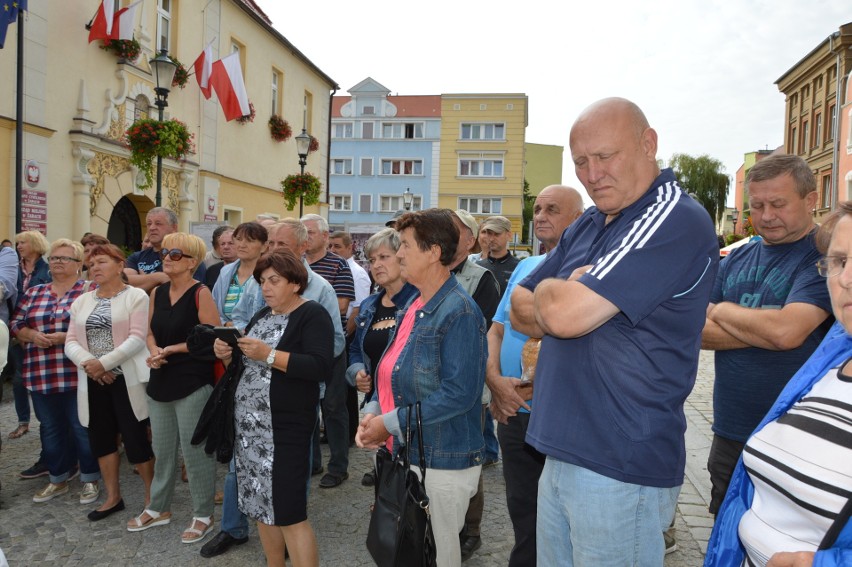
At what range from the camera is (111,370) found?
176 inches

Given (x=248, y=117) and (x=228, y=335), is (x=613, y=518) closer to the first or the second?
(x=228, y=335)

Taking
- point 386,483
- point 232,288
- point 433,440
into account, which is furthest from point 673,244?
point 232,288

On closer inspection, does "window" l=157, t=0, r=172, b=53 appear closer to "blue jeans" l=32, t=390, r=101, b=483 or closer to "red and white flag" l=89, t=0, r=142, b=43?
"red and white flag" l=89, t=0, r=142, b=43

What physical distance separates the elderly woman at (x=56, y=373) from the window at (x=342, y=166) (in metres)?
39.8

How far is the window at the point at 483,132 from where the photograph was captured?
1679 inches

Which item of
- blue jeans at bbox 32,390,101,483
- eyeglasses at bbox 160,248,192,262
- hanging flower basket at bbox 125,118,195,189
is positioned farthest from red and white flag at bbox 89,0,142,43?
eyeglasses at bbox 160,248,192,262

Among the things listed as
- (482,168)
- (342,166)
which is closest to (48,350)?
(482,168)

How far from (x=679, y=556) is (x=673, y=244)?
2.92 meters

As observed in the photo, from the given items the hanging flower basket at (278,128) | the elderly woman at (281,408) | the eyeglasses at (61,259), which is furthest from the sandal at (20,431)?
the hanging flower basket at (278,128)

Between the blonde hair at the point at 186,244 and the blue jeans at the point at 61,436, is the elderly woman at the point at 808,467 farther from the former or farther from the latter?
the blue jeans at the point at 61,436

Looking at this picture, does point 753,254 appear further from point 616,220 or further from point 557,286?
point 557,286

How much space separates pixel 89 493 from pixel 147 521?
32.3 inches

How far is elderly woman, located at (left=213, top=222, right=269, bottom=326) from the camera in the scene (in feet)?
16.0

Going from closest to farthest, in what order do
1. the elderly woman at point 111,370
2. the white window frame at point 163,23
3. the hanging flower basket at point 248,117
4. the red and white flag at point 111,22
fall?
the elderly woman at point 111,370 < the red and white flag at point 111,22 < the white window frame at point 163,23 < the hanging flower basket at point 248,117
